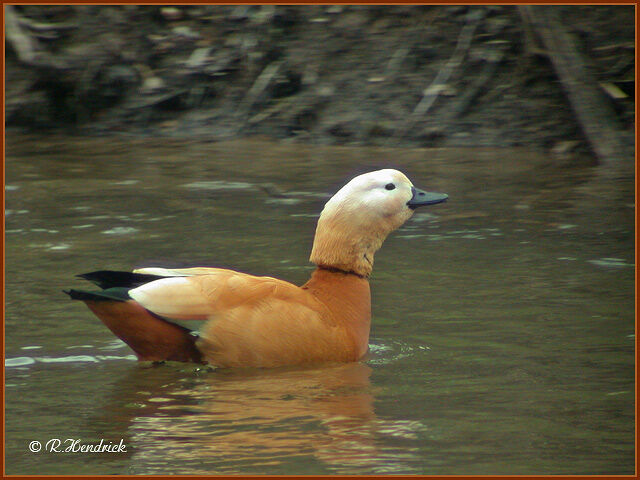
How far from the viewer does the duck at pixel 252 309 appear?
19.1 feet

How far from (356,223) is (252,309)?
818 millimetres

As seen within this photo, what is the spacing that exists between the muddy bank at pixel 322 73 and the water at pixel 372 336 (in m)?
1.38

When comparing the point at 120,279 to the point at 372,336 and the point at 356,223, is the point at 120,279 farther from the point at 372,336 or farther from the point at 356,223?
the point at 372,336

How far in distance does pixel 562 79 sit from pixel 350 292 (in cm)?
652

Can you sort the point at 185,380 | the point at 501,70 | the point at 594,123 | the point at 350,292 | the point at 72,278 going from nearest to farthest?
the point at 185,380 → the point at 350,292 → the point at 72,278 → the point at 594,123 → the point at 501,70

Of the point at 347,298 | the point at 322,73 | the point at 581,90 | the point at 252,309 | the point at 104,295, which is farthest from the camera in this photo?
the point at 322,73

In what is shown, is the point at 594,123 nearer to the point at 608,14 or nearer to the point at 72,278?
the point at 608,14

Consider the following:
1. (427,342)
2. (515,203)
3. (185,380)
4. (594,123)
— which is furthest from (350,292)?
(594,123)

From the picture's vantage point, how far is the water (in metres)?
4.79

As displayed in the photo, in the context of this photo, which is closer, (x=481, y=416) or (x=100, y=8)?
(x=481, y=416)

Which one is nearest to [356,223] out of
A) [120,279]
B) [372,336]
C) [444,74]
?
[372,336]

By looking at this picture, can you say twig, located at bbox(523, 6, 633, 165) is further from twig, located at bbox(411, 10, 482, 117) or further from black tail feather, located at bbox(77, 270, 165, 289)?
black tail feather, located at bbox(77, 270, 165, 289)

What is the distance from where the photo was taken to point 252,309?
232 inches

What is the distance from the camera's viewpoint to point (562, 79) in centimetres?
1197
